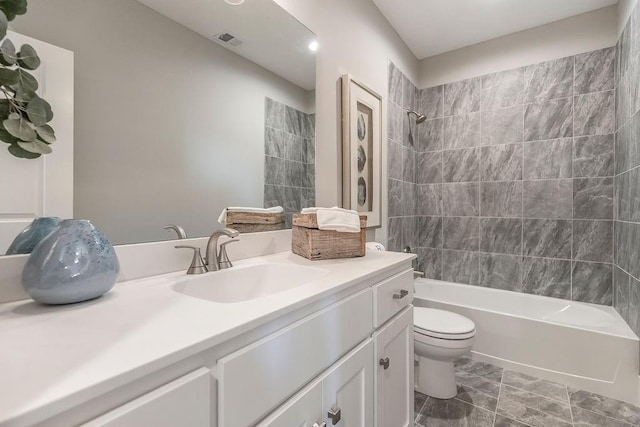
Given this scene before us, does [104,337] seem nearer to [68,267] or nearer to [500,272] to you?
[68,267]

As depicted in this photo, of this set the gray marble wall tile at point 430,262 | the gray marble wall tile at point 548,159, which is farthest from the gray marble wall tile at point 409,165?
the gray marble wall tile at point 548,159

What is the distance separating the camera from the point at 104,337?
0.51m

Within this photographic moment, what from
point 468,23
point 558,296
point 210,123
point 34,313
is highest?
point 468,23

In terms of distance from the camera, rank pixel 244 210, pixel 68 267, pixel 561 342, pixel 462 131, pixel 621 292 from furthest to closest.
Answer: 1. pixel 462 131
2. pixel 621 292
3. pixel 561 342
4. pixel 244 210
5. pixel 68 267

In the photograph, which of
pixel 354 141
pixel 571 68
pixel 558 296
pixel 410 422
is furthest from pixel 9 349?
pixel 571 68

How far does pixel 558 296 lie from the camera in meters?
2.42

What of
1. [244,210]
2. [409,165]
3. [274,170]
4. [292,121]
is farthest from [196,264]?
[409,165]

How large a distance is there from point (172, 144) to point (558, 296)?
9.65 ft

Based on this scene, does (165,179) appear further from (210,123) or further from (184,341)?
(184,341)

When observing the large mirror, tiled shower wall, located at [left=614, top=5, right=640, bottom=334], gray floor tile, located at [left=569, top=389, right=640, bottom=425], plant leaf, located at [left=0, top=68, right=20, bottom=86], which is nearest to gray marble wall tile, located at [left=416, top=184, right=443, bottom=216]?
tiled shower wall, located at [left=614, top=5, right=640, bottom=334]

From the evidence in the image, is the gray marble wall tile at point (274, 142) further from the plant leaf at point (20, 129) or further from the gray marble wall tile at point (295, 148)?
the plant leaf at point (20, 129)

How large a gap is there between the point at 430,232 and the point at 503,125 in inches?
45.2

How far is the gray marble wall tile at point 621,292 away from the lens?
6.40ft

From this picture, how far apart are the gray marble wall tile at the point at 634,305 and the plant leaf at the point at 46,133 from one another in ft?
9.12
